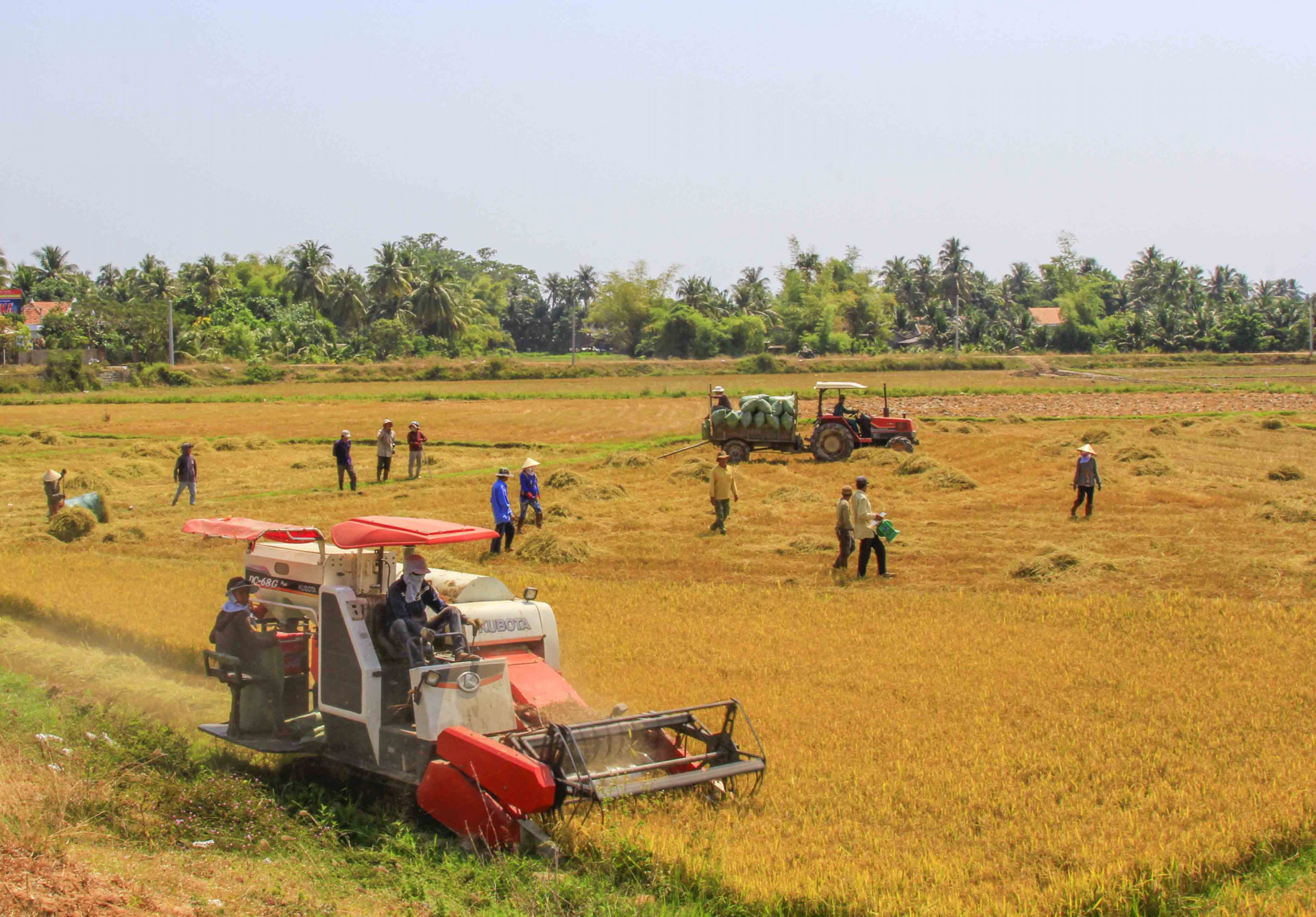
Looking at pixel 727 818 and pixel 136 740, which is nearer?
pixel 727 818

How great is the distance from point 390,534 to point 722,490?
477 inches

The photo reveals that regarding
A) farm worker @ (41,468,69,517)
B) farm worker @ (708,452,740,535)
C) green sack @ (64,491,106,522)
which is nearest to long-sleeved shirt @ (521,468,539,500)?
farm worker @ (708,452,740,535)

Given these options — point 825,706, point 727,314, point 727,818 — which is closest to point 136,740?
point 727,818

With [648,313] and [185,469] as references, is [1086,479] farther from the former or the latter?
[648,313]

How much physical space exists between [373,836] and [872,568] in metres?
10.9

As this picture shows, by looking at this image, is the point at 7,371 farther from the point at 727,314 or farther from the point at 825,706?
the point at 825,706

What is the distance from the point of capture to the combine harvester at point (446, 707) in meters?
7.18

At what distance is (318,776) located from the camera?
29.0 ft

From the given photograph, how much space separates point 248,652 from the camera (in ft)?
29.1

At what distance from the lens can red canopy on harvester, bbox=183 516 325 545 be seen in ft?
30.7

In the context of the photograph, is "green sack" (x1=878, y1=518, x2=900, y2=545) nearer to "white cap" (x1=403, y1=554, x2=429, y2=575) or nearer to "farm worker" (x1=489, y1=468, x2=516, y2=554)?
"farm worker" (x1=489, y1=468, x2=516, y2=554)

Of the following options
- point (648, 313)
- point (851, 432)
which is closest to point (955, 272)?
point (648, 313)

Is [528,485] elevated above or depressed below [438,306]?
below

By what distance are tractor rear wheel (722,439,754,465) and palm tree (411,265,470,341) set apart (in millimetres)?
64192
